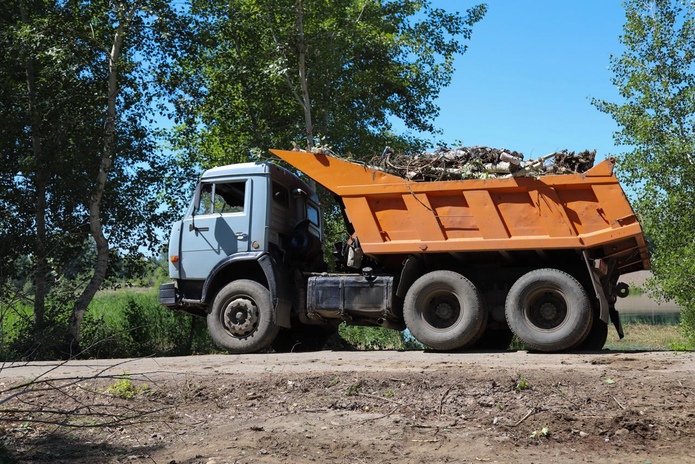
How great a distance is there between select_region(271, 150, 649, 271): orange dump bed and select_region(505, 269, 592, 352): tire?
460mm

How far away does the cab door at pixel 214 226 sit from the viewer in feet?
40.4

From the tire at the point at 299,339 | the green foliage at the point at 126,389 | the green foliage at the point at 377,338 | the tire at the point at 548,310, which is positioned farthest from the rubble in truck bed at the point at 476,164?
the green foliage at the point at 377,338

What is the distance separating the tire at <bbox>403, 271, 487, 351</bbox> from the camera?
10.9 m

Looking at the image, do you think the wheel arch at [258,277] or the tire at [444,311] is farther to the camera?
the wheel arch at [258,277]

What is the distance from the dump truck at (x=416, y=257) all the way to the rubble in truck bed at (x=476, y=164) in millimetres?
180

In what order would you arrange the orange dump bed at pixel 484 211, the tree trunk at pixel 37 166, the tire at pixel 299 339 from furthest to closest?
the tree trunk at pixel 37 166 < the tire at pixel 299 339 < the orange dump bed at pixel 484 211

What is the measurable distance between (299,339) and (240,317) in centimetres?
188

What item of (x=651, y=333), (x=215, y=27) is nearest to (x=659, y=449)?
(x=215, y=27)

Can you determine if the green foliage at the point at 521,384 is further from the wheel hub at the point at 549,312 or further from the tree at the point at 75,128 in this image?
A: the tree at the point at 75,128

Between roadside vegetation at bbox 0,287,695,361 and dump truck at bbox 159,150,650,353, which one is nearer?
dump truck at bbox 159,150,650,353

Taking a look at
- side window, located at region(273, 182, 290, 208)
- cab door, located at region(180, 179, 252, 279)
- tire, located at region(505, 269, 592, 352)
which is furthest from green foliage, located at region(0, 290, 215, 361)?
tire, located at region(505, 269, 592, 352)

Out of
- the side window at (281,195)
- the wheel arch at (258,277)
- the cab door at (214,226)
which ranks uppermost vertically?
the side window at (281,195)

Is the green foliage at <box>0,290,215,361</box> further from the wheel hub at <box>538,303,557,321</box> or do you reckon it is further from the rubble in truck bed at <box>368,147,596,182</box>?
the wheel hub at <box>538,303,557,321</box>

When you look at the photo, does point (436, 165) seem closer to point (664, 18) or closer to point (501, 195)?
point (501, 195)
